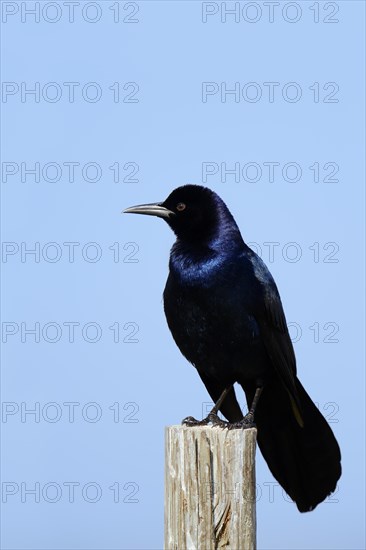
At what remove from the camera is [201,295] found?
6801mm

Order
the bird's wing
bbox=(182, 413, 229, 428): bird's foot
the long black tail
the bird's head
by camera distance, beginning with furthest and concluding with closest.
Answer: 1. the bird's head
2. the bird's wing
3. the long black tail
4. bbox=(182, 413, 229, 428): bird's foot

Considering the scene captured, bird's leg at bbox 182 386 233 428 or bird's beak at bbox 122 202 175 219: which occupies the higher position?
bird's beak at bbox 122 202 175 219

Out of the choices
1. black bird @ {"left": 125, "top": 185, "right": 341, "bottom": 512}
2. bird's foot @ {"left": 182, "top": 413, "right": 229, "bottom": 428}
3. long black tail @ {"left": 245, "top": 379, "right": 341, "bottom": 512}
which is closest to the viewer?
bird's foot @ {"left": 182, "top": 413, "right": 229, "bottom": 428}

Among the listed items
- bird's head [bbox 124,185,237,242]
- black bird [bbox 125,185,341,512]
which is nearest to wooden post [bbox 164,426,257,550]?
black bird [bbox 125,185,341,512]

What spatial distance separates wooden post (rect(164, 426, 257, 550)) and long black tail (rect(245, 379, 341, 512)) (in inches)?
68.5

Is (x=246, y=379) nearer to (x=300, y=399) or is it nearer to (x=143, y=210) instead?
(x=300, y=399)

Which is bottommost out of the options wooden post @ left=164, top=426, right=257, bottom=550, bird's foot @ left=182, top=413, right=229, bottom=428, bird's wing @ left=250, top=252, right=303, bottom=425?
wooden post @ left=164, top=426, right=257, bottom=550

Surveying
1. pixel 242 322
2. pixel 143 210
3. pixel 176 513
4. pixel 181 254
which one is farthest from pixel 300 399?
pixel 176 513

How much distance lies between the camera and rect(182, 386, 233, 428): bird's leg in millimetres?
6227

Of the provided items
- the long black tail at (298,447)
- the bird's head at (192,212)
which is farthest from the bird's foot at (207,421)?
the bird's head at (192,212)

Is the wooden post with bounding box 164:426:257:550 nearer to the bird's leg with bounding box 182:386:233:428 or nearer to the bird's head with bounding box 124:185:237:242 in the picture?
the bird's leg with bounding box 182:386:233:428

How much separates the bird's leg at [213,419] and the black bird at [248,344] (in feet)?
0.05

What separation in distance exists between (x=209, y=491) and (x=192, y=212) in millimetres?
2953

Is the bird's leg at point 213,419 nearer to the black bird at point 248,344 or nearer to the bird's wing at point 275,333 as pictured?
the black bird at point 248,344
